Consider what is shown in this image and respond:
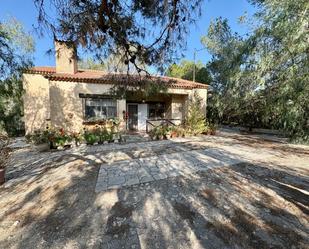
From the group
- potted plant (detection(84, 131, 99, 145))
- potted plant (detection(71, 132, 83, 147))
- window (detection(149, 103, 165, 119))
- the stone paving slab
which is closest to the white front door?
window (detection(149, 103, 165, 119))

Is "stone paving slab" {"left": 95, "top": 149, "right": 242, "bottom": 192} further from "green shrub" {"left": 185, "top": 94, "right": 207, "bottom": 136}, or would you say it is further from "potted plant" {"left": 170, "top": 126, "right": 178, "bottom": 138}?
"green shrub" {"left": 185, "top": 94, "right": 207, "bottom": 136}

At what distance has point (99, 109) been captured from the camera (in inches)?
477

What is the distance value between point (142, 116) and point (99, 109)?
12.2ft

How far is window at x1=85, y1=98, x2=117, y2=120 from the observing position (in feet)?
38.5

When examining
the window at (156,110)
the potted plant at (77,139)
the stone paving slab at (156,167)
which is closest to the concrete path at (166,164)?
the stone paving slab at (156,167)

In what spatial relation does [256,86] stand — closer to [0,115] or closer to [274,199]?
[274,199]

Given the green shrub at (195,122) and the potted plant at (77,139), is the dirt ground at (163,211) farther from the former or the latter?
the green shrub at (195,122)

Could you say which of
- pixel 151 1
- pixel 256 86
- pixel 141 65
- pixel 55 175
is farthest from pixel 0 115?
pixel 256 86

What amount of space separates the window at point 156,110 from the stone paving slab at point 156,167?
8.20 meters

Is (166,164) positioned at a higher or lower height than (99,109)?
Result: lower

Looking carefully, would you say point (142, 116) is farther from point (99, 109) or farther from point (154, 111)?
point (99, 109)

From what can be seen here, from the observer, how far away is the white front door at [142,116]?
1467 cm

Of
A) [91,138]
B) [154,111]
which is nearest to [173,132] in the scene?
[154,111]

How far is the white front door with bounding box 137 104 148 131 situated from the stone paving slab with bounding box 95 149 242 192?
7651 mm
